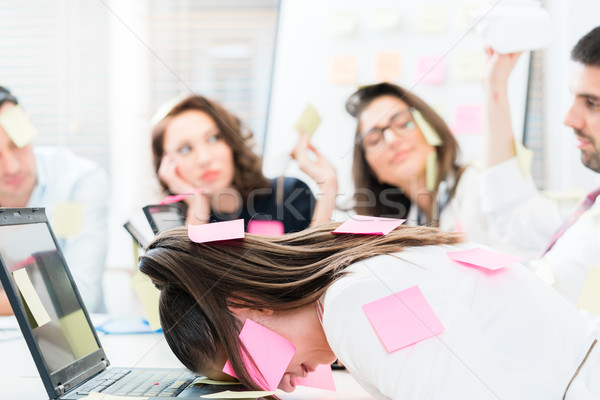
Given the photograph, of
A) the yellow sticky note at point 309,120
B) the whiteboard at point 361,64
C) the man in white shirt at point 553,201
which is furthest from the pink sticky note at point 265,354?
the whiteboard at point 361,64

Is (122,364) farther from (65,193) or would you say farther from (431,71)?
(431,71)

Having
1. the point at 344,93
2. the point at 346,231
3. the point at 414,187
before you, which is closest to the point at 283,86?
the point at 344,93

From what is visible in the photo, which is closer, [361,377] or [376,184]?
[361,377]

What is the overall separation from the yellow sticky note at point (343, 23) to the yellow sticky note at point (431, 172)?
24.0 inches

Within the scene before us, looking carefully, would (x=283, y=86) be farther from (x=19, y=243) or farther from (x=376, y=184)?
(x=19, y=243)

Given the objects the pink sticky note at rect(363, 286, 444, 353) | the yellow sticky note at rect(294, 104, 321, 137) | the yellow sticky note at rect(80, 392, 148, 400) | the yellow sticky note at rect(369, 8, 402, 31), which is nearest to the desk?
the yellow sticky note at rect(80, 392, 148, 400)

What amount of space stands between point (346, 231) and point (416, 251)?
97 mm

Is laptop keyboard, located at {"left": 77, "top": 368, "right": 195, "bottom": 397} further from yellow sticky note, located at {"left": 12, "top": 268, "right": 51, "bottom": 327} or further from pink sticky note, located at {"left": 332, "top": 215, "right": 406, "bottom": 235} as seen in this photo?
pink sticky note, located at {"left": 332, "top": 215, "right": 406, "bottom": 235}

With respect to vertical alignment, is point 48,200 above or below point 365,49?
below

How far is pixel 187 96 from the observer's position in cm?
190

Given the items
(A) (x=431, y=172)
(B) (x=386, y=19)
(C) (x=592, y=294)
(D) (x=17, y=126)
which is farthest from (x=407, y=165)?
(D) (x=17, y=126)

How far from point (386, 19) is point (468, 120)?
499 mm

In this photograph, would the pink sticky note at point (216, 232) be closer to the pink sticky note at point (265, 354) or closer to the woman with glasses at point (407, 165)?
the pink sticky note at point (265, 354)

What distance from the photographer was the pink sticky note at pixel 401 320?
1.94 feet
